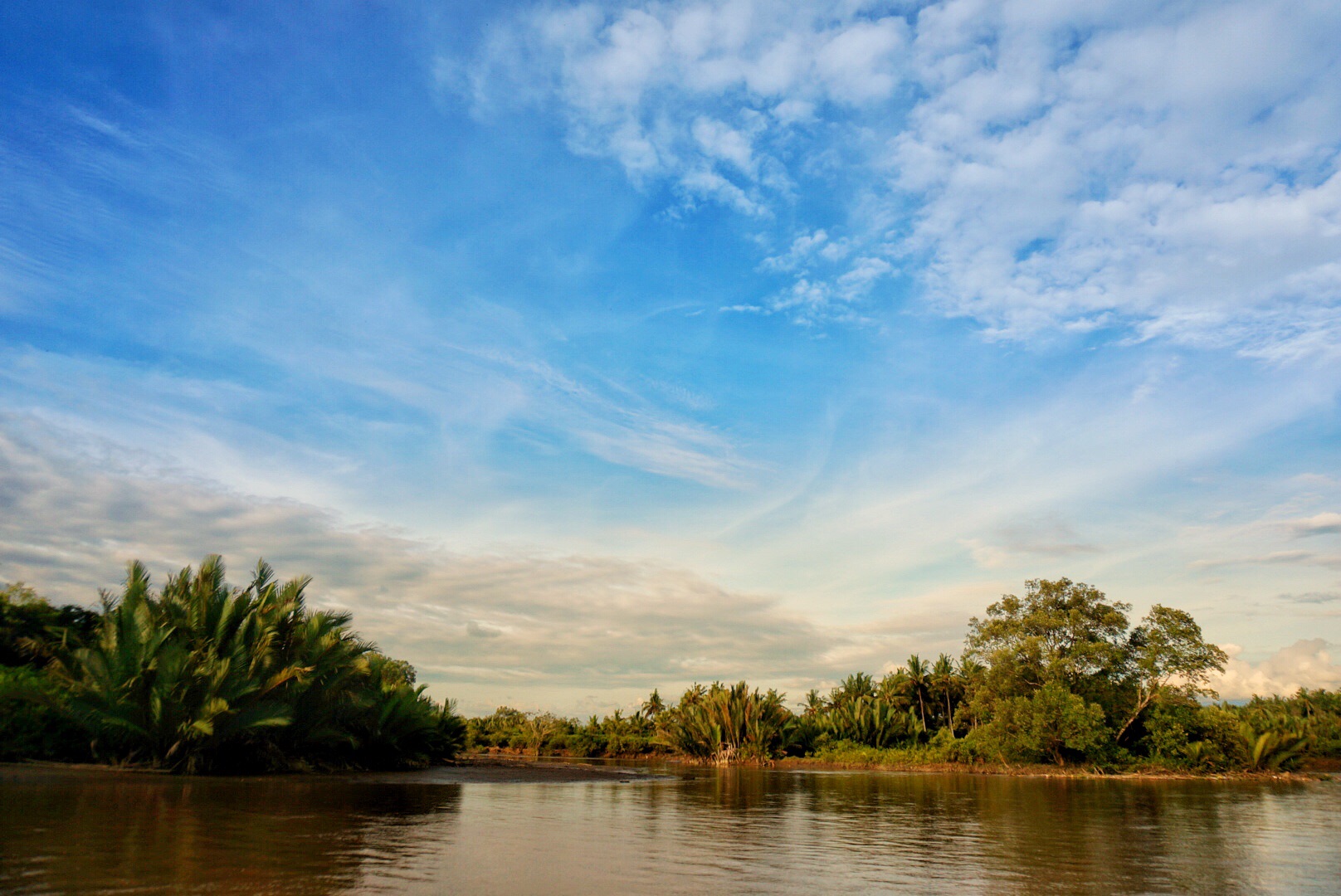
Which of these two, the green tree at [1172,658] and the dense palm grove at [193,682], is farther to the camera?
the green tree at [1172,658]

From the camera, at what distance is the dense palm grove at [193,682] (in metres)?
20.8

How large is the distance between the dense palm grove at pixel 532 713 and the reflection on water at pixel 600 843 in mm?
2611

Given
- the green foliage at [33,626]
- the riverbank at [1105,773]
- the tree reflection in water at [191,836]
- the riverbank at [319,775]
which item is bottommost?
the riverbank at [1105,773]

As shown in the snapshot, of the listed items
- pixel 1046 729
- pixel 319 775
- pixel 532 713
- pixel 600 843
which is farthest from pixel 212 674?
pixel 532 713

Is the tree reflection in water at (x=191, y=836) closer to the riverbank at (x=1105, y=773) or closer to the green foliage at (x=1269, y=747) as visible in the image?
the riverbank at (x=1105, y=773)

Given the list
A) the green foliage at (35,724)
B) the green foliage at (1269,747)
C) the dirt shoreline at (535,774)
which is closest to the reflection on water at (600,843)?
the dirt shoreline at (535,774)

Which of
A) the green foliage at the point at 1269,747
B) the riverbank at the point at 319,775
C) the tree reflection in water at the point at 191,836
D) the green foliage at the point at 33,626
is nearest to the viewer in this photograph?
the tree reflection in water at the point at 191,836

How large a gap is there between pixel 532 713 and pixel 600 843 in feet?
267

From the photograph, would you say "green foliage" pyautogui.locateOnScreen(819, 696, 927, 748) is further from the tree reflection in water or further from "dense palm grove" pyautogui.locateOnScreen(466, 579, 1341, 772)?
the tree reflection in water

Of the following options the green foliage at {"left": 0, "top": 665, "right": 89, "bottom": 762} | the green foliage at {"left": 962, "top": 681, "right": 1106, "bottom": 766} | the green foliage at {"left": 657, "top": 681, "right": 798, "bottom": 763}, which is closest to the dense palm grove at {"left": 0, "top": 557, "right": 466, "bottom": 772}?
the green foliage at {"left": 0, "top": 665, "right": 89, "bottom": 762}

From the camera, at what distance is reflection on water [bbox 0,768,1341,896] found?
826 cm

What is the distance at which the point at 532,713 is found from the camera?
88625mm

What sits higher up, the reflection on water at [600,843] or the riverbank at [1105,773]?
the reflection on water at [600,843]

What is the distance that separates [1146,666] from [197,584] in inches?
1865
